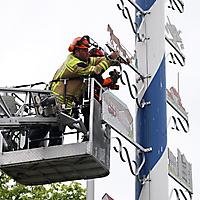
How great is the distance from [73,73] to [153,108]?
5.31 feet

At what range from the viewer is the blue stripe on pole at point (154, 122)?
12.9 m

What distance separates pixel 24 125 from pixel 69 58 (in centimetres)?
124

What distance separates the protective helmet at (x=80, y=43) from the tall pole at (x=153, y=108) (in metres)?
1.36

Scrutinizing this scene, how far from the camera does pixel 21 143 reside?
12.6m

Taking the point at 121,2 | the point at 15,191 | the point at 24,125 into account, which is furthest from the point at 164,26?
the point at 15,191

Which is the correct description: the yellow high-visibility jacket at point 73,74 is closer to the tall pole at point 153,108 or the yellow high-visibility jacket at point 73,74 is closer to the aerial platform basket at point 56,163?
the aerial platform basket at point 56,163

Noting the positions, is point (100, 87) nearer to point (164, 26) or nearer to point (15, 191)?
point (164, 26)

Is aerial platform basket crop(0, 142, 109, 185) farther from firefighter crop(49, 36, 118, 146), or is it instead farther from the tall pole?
the tall pole

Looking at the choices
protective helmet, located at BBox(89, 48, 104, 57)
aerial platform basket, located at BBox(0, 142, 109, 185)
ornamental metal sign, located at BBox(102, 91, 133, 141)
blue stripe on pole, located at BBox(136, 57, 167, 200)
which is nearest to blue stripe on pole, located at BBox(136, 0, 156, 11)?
blue stripe on pole, located at BBox(136, 57, 167, 200)

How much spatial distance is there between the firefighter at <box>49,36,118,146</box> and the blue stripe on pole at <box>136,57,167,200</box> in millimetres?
1075

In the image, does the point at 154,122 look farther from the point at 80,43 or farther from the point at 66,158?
the point at 66,158

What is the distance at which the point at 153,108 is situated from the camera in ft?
43.4

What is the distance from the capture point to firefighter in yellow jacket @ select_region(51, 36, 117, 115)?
40.5 ft

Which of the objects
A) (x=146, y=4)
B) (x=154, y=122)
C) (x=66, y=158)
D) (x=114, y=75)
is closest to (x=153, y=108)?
(x=154, y=122)
